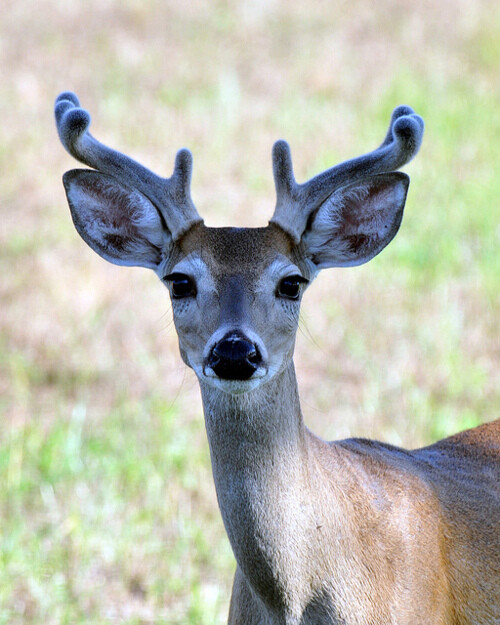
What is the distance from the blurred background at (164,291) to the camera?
4.93 meters

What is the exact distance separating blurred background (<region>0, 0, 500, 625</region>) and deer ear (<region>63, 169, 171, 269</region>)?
1.35 ft

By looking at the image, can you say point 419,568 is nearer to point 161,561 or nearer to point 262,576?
point 262,576

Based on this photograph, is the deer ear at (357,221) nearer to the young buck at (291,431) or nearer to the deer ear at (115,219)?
the young buck at (291,431)

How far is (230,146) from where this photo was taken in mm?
10188

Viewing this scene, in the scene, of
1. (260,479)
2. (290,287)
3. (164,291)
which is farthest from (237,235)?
(164,291)

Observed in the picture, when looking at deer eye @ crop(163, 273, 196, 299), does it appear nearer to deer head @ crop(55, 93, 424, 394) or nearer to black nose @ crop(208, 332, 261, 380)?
deer head @ crop(55, 93, 424, 394)

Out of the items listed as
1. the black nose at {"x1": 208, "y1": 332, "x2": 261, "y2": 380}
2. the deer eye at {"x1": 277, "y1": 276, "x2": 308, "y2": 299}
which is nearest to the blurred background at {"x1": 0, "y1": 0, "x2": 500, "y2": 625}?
the deer eye at {"x1": 277, "y1": 276, "x2": 308, "y2": 299}

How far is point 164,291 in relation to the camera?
7445 millimetres

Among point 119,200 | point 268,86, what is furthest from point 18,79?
point 119,200

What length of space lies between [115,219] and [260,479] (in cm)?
101

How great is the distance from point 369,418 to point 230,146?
475 cm

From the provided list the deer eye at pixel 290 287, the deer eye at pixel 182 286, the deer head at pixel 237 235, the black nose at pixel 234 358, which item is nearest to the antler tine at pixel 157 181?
the deer head at pixel 237 235

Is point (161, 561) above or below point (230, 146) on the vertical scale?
below

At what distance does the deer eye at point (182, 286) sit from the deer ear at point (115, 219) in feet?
0.81
